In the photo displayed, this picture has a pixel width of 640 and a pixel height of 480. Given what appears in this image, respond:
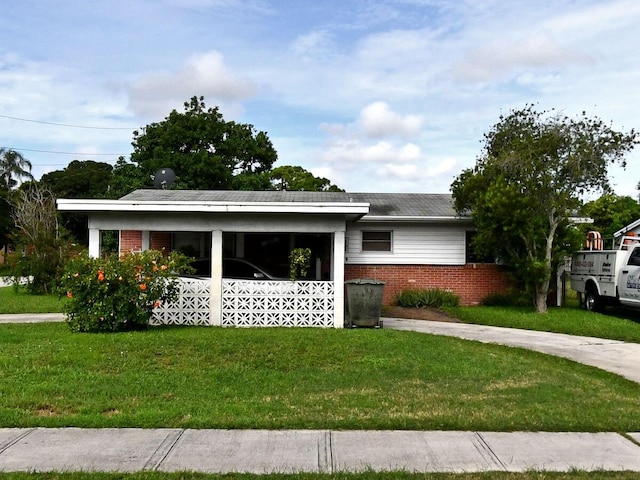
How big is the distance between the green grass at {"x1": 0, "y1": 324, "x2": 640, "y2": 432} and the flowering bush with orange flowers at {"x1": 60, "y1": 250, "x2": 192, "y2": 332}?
517mm

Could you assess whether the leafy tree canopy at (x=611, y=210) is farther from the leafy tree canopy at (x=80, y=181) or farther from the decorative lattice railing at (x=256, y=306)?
the leafy tree canopy at (x=80, y=181)

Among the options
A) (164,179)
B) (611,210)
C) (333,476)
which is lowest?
(333,476)

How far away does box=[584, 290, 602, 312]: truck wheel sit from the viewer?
17016 mm

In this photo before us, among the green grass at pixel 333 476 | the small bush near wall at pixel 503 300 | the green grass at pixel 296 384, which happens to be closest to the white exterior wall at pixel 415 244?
the small bush near wall at pixel 503 300

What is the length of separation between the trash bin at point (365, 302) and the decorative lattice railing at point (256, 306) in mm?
464

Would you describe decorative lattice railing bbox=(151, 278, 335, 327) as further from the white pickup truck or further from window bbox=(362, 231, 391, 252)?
the white pickup truck

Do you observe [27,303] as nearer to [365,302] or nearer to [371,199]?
[365,302]

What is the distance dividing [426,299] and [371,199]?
4.14m

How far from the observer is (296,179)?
52000 mm

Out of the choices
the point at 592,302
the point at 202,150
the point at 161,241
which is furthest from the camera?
the point at 202,150

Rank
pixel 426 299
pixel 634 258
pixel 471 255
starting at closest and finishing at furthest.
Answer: pixel 634 258 → pixel 426 299 → pixel 471 255

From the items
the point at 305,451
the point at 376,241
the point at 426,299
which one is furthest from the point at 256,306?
the point at 305,451

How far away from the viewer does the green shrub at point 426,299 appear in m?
17.8

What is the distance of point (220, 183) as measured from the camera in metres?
36.6
